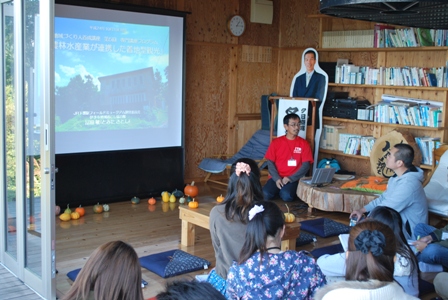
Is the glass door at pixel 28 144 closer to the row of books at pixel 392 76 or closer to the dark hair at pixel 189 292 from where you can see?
the dark hair at pixel 189 292

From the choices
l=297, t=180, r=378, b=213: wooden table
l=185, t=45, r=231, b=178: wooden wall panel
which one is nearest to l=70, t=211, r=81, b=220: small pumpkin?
l=185, t=45, r=231, b=178: wooden wall panel

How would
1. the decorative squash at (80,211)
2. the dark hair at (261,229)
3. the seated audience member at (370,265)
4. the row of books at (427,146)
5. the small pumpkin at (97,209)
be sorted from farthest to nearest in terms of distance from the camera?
the row of books at (427,146), the small pumpkin at (97,209), the decorative squash at (80,211), the dark hair at (261,229), the seated audience member at (370,265)

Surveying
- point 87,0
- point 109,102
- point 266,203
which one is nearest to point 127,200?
point 109,102

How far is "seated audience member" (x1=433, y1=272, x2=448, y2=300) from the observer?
13.3ft

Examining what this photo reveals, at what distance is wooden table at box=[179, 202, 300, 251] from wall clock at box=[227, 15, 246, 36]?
386 cm

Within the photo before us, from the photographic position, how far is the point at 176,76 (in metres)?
7.78

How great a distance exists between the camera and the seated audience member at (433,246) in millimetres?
4562

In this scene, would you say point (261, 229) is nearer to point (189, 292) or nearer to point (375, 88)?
point (189, 292)

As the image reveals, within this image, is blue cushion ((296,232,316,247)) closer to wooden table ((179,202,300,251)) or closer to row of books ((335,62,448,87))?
wooden table ((179,202,300,251))

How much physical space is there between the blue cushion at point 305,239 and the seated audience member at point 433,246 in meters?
1.10

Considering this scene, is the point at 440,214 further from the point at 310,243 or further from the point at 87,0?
the point at 87,0

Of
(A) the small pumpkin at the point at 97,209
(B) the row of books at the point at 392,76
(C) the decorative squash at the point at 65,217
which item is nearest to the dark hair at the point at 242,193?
(C) the decorative squash at the point at 65,217

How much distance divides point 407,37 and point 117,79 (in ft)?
12.0

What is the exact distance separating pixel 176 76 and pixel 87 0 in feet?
5.09
